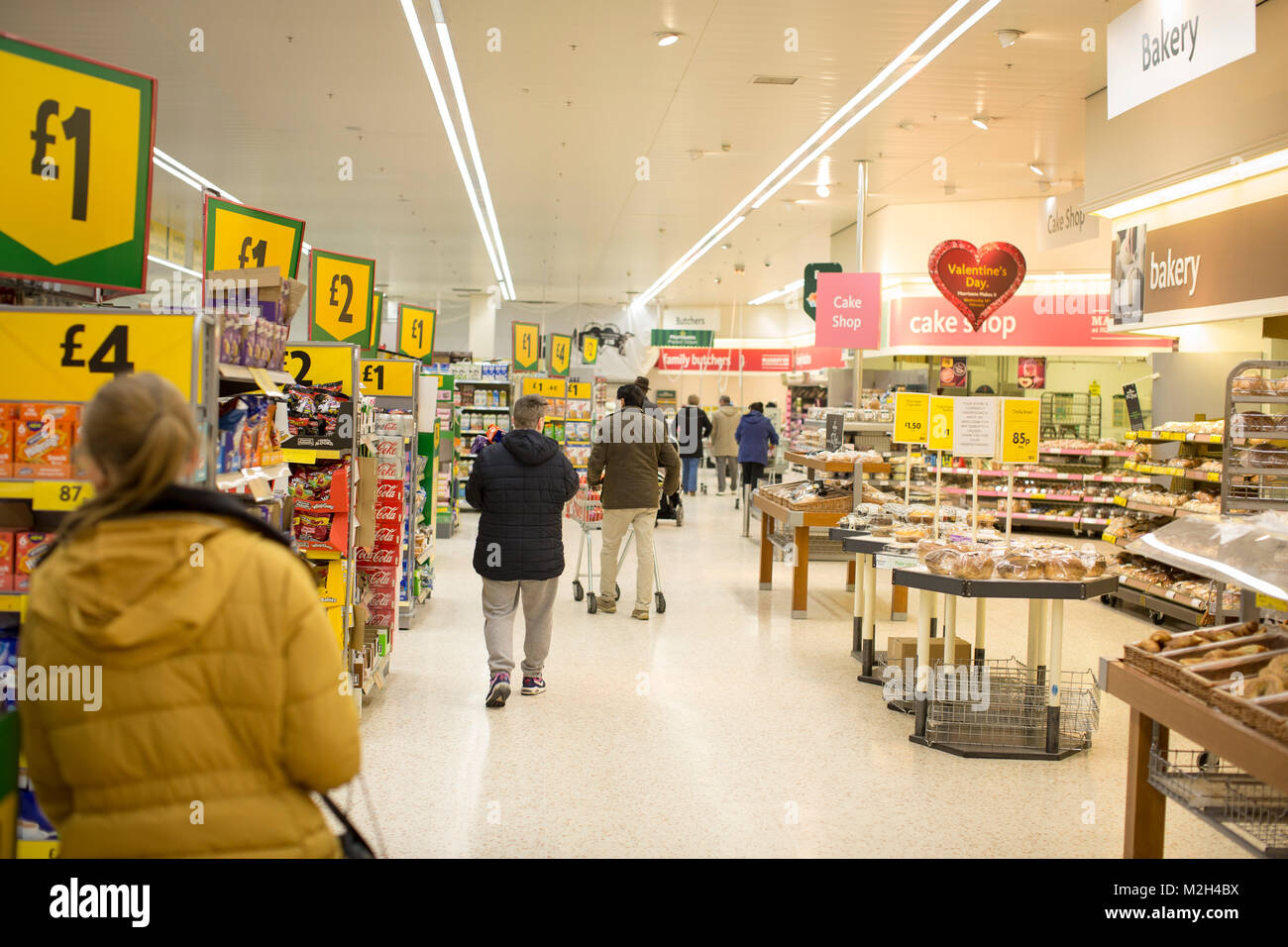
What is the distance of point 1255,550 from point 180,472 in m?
3.35

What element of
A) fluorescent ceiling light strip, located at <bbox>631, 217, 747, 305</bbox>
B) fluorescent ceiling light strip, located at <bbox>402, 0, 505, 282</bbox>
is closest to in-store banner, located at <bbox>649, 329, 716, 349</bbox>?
fluorescent ceiling light strip, located at <bbox>631, 217, 747, 305</bbox>

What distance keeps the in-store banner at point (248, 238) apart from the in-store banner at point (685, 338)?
19074mm

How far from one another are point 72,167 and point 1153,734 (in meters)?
3.72

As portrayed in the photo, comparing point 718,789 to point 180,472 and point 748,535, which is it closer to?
point 180,472

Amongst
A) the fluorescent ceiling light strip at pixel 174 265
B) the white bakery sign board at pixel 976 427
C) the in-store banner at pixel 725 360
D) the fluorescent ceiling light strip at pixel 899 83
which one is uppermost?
the fluorescent ceiling light strip at pixel 899 83

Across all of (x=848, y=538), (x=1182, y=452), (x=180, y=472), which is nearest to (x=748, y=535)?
(x=1182, y=452)

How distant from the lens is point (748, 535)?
12680 millimetres

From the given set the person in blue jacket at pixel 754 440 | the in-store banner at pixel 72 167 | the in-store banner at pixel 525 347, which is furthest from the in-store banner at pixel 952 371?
the in-store banner at pixel 72 167

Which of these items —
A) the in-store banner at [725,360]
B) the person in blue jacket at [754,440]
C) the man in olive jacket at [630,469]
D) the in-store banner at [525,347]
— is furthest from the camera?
the in-store banner at [725,360]

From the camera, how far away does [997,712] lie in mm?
5180

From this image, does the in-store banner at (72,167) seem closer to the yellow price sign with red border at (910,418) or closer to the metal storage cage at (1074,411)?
the yellow price sign with red border at (910,418)

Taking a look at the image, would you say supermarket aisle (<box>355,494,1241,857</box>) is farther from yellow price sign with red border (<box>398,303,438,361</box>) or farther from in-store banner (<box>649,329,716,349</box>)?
in-store banner (<box>649,329,716,349</box>)

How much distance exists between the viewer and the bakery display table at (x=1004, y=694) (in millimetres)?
4711

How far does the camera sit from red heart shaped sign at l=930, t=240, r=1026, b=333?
1096cm
